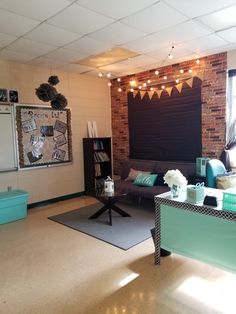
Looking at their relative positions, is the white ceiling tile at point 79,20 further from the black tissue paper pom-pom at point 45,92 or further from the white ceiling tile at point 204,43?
the white ceiling tile at point 204,43

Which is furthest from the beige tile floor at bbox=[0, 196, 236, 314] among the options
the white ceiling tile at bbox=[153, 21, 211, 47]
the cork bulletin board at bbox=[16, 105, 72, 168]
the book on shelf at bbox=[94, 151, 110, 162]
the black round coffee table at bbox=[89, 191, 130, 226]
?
the white ceiling tile at bbox=[153, 21, 211, 47]

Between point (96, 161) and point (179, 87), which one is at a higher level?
point (179, 87)

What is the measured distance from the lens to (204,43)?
12.9 ft

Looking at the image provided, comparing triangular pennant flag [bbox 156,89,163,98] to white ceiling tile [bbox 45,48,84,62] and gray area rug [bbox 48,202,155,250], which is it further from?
gray area rug [bbox 48,202,155,250]

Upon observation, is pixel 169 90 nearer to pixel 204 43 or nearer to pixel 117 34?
pixel 204 43

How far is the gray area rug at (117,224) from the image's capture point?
3396mm

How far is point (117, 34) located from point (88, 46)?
25.1 inches

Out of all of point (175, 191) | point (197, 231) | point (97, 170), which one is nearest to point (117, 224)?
point (175, 191)

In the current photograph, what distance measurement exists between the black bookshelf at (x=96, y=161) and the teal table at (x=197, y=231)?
3.00m

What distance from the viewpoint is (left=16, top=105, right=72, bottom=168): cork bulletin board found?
188 inches

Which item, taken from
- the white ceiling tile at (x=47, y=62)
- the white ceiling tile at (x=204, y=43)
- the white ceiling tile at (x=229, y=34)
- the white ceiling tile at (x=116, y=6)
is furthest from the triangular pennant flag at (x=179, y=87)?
the white ceiling tile at (x=116, y=6)

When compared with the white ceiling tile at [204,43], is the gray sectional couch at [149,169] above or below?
below

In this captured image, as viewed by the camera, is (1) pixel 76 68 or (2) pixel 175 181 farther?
(1) pixel 76 68

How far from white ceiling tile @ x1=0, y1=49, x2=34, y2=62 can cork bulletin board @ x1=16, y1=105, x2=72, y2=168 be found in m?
0.84
